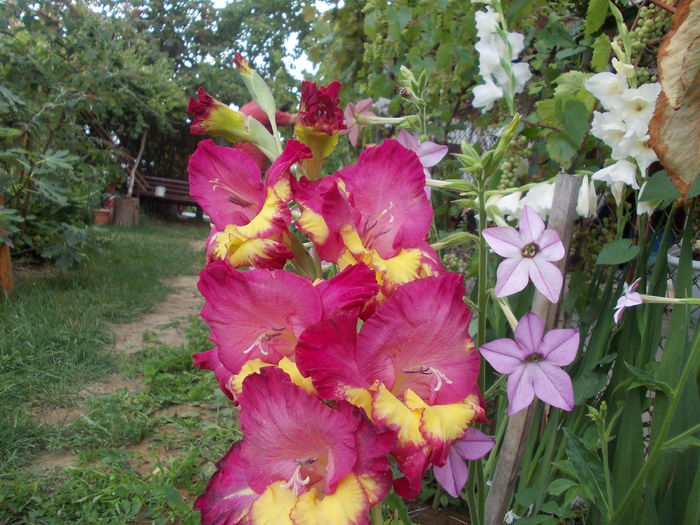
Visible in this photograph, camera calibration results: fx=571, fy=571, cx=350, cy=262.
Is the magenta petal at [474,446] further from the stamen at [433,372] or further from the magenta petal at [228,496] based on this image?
the magenta petal at [228,496]

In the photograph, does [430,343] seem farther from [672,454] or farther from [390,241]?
[672,454]

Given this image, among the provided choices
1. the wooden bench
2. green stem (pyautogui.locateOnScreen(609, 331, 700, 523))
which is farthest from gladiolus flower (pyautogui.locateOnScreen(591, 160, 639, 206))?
the wooden bench

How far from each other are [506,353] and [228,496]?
0.37 meters

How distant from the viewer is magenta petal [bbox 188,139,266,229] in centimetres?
62

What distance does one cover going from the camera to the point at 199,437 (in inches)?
92.8

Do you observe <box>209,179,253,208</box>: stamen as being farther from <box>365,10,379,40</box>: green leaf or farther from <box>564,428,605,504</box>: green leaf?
<box>365,10,379,40</box>: green leaf

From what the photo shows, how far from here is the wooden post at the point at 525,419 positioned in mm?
1001

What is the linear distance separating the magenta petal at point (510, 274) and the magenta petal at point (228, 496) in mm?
362

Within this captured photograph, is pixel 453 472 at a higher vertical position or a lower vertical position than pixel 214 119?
lower

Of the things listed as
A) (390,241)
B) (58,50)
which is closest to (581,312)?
Answer: (390,241)

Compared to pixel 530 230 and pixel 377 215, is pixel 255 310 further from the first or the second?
pixel 530 230

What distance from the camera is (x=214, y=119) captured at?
25.7 inches

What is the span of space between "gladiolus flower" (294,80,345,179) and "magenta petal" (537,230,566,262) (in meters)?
0.28

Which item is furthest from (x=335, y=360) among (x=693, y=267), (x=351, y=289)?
(x=693, y=267)
